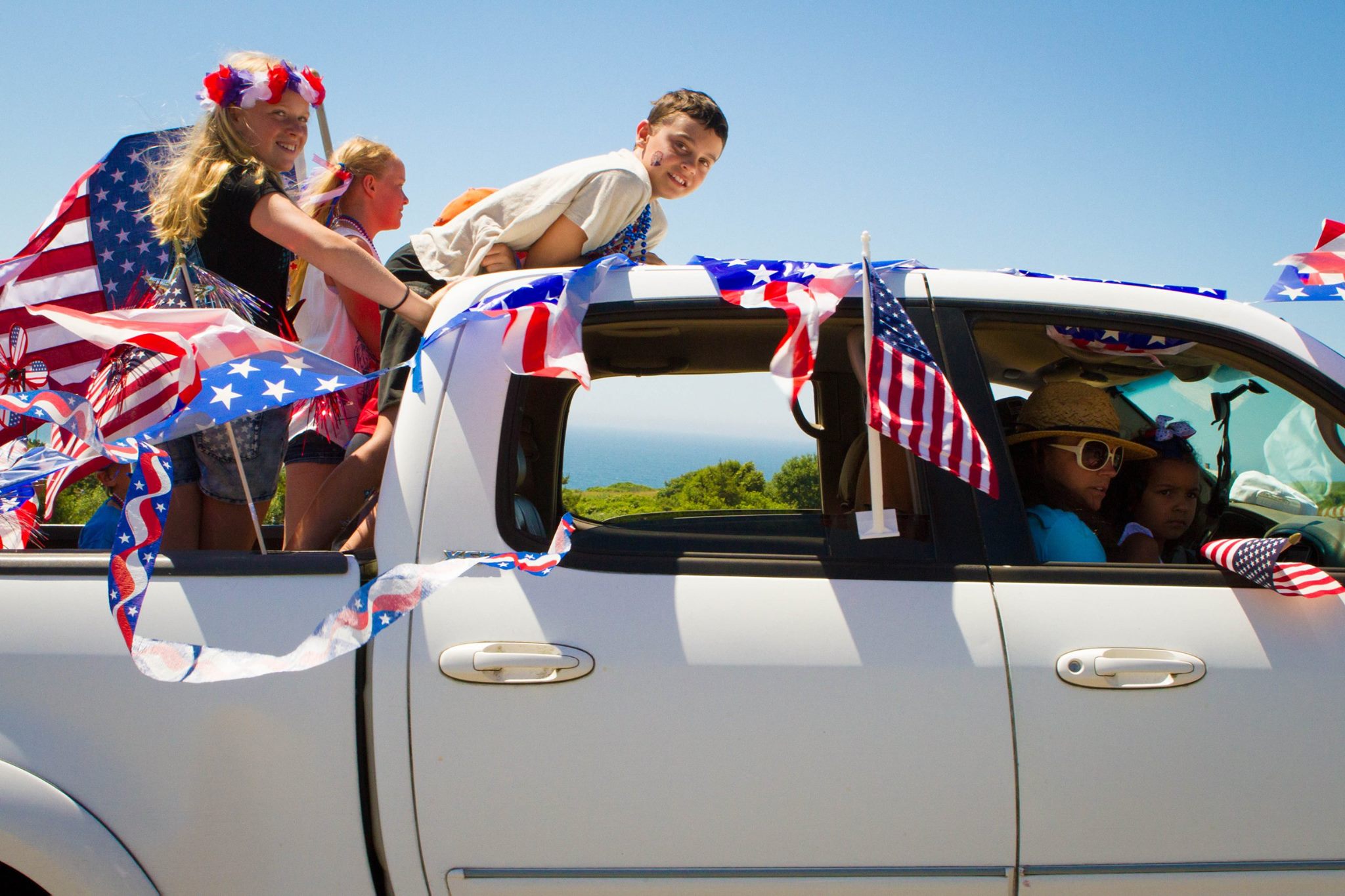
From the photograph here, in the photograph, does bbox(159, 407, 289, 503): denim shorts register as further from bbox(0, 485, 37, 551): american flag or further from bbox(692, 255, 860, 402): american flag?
bbox(692, 255, 860, 402): american flag

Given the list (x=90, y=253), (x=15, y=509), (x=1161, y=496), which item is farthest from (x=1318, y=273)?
(x=90, y=253)

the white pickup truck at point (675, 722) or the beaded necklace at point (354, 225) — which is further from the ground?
the beaded necklace at point (354, 225)

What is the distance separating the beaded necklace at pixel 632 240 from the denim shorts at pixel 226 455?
1.03 metres

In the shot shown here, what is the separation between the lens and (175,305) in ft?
8.41

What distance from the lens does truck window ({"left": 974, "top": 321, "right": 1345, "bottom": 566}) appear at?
223cm

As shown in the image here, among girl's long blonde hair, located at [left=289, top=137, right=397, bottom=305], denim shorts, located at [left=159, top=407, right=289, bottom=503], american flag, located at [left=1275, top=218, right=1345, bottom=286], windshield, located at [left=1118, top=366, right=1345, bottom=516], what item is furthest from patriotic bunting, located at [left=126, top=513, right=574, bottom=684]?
american flag, located at [left=1275, top=218, right=1345, bottom=286]

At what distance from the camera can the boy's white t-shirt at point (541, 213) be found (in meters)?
2.69

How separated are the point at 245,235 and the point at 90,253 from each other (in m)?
0.72

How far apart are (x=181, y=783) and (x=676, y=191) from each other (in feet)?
6.93

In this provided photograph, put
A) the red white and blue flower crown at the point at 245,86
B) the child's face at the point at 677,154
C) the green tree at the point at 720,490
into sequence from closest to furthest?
the red white and blue flower crown at the point at 245,86 < the green tree at the point at 720,490 < the child's face at the point at 677,154

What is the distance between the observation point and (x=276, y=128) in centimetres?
265

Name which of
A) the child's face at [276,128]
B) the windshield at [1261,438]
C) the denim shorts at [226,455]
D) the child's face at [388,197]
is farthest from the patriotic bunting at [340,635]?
the windshield at [1261,438]

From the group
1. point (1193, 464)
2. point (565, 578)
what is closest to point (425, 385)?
point (565, 578)

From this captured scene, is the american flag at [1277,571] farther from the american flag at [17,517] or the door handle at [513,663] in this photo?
the american flag at [17,517]
